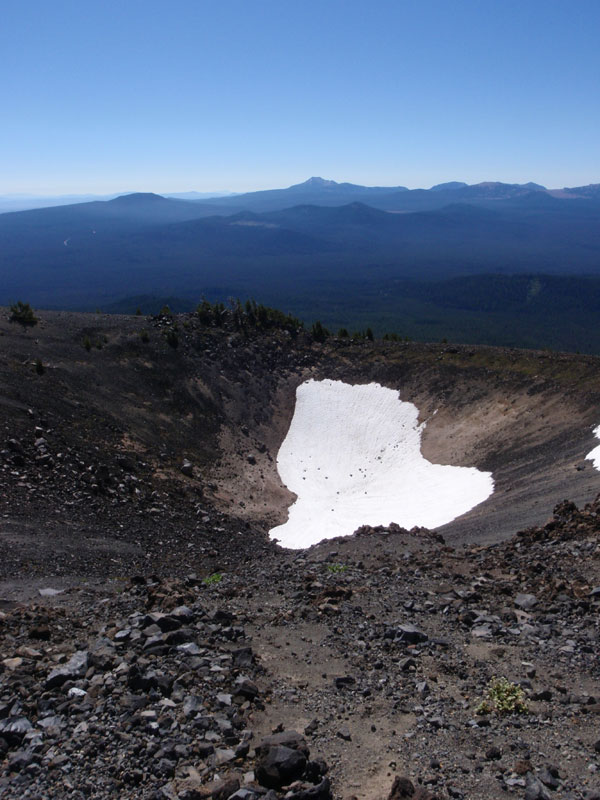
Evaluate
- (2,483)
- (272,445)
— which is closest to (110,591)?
(2,483)

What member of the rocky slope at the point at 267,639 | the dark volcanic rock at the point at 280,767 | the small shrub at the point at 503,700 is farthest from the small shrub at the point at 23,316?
the small shrub at the point at 503,700

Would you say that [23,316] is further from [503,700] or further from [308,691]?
[503,700]

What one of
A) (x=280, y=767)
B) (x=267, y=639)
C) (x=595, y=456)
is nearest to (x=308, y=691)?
(x=267, y=639)

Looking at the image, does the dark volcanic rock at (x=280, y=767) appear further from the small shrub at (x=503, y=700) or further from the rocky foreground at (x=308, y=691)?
the small shrub at (x=503, y=700)

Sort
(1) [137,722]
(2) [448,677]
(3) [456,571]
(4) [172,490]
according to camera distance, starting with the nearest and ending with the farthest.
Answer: (1) [137,722]
(2) [448,677]
(3) [456,571]
(4) [172,490]

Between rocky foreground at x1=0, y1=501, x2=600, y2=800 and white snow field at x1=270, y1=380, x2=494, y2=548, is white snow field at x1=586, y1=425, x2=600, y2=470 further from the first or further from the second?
rocky foreground at x1=0, y1=501, x2=600, y2=800

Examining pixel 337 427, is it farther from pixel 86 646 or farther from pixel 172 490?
pixel 86 646
